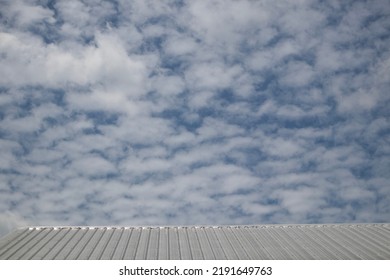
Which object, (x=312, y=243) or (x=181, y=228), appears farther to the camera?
(x=181, y=228)

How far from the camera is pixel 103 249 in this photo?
95.5ft

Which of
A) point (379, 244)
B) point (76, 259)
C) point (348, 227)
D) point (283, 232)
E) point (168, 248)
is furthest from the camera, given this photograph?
point (348, 227)

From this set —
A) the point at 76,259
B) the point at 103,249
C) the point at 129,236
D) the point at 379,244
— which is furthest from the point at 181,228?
the point at 379,244

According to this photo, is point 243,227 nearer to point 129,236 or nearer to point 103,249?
point 129,236

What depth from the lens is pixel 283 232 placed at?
33844mm

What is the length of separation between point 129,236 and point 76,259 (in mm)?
6074

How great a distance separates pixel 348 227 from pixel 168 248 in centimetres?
1671

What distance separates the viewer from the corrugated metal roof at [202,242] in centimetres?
2800

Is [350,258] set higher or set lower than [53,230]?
lower

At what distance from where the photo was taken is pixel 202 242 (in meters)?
30.8

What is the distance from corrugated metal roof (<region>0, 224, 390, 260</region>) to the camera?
91.9 feet

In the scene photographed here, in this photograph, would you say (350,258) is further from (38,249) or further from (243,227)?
(38,249)
